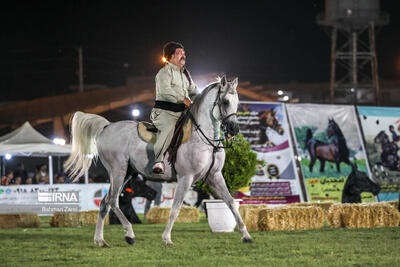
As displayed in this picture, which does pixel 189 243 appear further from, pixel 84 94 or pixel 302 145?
pixel 84 94

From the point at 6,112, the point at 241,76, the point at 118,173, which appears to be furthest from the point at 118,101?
the point at 241,76

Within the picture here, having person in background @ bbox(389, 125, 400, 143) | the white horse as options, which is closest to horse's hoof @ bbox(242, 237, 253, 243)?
the white horse

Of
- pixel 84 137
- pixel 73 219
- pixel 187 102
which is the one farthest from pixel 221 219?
pixel 73 219

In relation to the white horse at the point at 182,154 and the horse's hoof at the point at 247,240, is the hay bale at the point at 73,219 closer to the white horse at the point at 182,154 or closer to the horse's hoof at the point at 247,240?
the white horse at the point at 182,154

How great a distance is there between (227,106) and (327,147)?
15071mm

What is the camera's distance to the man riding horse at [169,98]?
9.90m

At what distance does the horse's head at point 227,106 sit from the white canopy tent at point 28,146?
593 inches

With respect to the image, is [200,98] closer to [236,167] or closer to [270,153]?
[236,167]

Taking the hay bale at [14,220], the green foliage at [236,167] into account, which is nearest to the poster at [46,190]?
the hay bale at [14,220]

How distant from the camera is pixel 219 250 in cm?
866

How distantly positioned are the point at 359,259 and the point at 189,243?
10.3 feet

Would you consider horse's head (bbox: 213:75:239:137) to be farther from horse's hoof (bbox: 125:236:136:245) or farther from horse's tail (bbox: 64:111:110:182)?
horse's tail (bbox: 64:111:110:182)

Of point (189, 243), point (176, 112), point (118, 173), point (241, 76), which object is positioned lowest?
point (189, 243)

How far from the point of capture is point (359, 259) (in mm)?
7344
